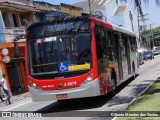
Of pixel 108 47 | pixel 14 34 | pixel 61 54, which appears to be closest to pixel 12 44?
pixel 14 34

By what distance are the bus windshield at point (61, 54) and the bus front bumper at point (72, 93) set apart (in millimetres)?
632

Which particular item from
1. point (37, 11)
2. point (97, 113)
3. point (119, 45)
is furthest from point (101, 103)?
point (37, 11)

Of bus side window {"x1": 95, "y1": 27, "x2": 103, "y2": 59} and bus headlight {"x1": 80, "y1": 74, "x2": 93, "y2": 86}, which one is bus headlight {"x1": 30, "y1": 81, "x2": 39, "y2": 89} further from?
bus side window {"x1": 95, "y1": 27, "x2": 103, "y2": 59}

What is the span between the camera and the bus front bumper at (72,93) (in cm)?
1325

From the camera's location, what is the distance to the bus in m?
13.3

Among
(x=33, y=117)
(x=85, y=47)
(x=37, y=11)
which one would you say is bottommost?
(x=33, y=117)

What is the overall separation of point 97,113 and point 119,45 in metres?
6.85

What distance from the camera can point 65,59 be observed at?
44.3ft

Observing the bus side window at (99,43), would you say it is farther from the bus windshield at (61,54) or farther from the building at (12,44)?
the building at (12,44)

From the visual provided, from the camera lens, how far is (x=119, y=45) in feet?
61.8

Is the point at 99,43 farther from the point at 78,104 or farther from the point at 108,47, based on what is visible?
the point at 78,104

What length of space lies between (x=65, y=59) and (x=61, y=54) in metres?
0.23

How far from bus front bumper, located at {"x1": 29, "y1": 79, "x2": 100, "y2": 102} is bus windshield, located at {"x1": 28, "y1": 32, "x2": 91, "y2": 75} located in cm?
63

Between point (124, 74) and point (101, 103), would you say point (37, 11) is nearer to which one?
point (124, 74)
